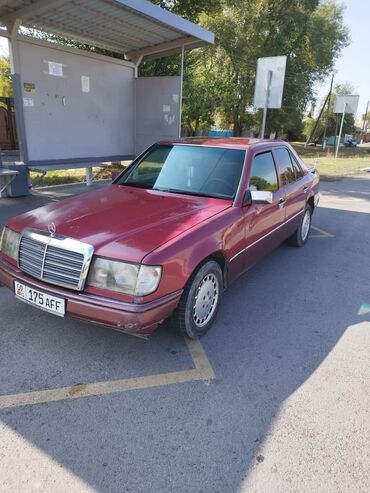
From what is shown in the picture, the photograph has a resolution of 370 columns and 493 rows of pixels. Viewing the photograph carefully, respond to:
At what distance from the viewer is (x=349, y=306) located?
4.11m

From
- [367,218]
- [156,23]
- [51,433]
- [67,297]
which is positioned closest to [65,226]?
[67,297]

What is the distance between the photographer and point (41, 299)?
2908 mm

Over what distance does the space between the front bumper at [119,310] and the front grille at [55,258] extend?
9 cm

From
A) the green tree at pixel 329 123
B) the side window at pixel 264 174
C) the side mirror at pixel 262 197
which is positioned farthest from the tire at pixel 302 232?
the green tree at pixel 329 123

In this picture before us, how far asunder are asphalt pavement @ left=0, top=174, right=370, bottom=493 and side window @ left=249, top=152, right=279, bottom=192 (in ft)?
4.13

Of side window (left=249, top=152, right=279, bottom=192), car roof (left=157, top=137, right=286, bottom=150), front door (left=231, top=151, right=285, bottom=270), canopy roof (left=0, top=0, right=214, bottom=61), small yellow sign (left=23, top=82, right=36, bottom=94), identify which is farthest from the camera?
small yellow sign (left=23, top=82, right=36, bottom=94)

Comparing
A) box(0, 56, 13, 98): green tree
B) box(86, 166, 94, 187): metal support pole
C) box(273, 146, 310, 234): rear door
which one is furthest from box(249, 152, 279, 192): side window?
box(0, 56, 13, 98): green tree

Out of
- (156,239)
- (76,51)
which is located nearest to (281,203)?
(156,239)

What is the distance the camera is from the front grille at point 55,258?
2.77 meters

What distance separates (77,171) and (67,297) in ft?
32.6

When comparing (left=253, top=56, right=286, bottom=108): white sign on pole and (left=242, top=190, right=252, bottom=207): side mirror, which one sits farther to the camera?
(left=253, top=56, right=286, bottom=108): white sign on pole

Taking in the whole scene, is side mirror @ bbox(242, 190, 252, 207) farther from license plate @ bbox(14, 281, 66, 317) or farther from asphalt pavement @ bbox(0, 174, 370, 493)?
license plate @ bbox(14, 281, 66, 317)

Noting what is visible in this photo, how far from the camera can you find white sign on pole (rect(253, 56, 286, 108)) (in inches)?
349

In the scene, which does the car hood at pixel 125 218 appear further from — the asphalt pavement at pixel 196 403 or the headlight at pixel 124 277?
the asphalt pavement at pixel 196 403
